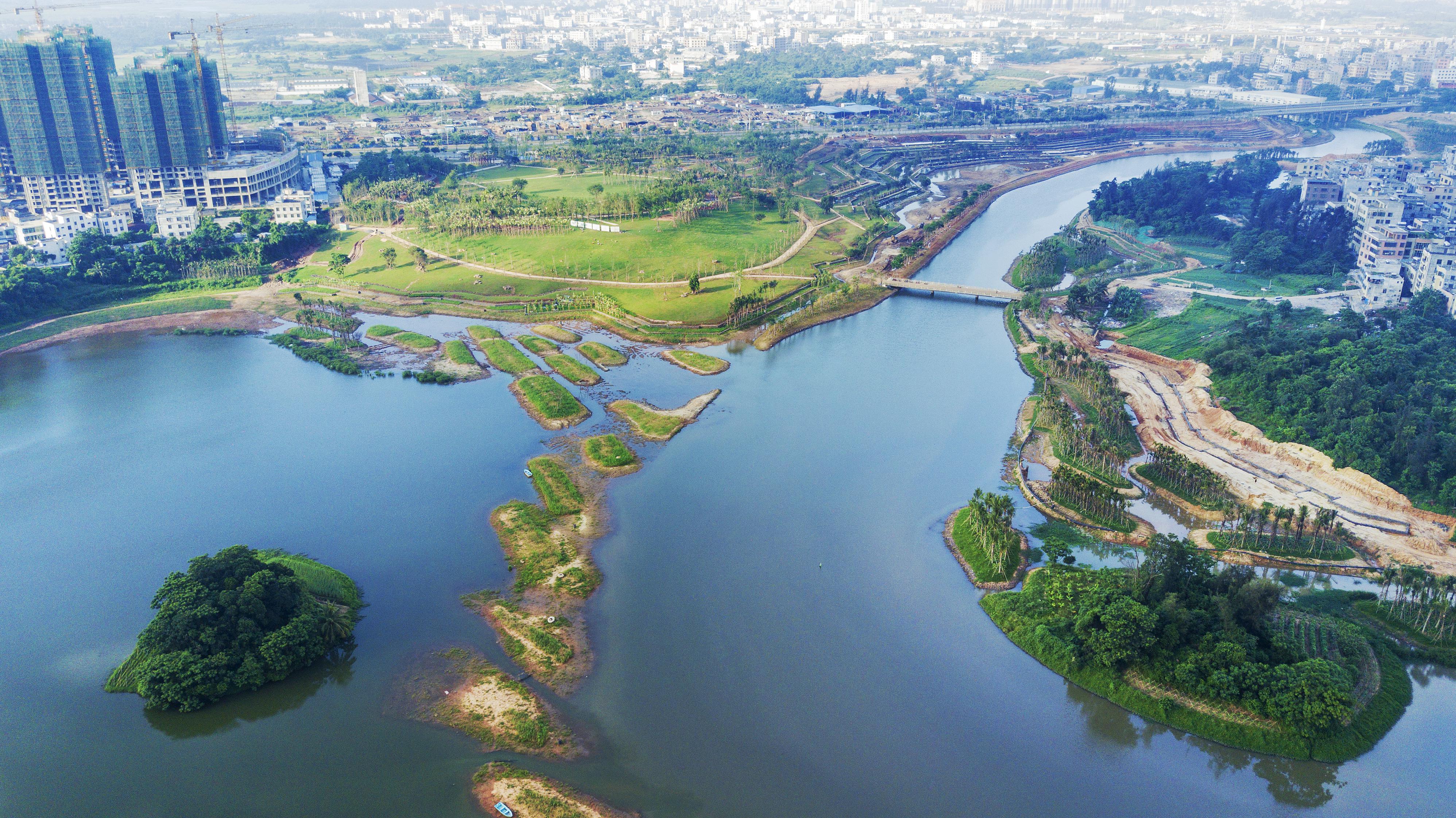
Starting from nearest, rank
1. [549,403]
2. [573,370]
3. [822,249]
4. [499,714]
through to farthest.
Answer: [499,714] → [549,403] → [573,370] → [822,249]

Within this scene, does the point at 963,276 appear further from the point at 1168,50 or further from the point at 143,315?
→ the point at 1168,50

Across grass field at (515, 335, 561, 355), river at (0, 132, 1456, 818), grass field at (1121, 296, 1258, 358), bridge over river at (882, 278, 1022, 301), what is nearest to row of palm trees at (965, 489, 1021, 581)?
river at (0, 132, 1456, 818)

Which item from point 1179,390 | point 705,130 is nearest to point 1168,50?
point 705,130

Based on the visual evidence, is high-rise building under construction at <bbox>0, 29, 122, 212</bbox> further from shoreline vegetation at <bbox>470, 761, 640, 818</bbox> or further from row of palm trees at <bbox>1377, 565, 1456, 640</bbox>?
row of palm trees at <bbox>1377, 565, 1456, 640</bbox>

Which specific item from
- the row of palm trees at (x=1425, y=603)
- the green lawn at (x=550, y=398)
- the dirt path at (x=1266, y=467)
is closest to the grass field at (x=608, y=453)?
the green lawn at (x=550, y=398)

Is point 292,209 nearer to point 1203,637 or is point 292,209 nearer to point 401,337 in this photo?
point 401,337

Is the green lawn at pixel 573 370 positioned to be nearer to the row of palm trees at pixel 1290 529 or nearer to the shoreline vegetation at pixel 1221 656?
the shoreline vegetation at pixel 1221 656

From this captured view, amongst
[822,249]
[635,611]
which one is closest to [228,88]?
[822,249]
